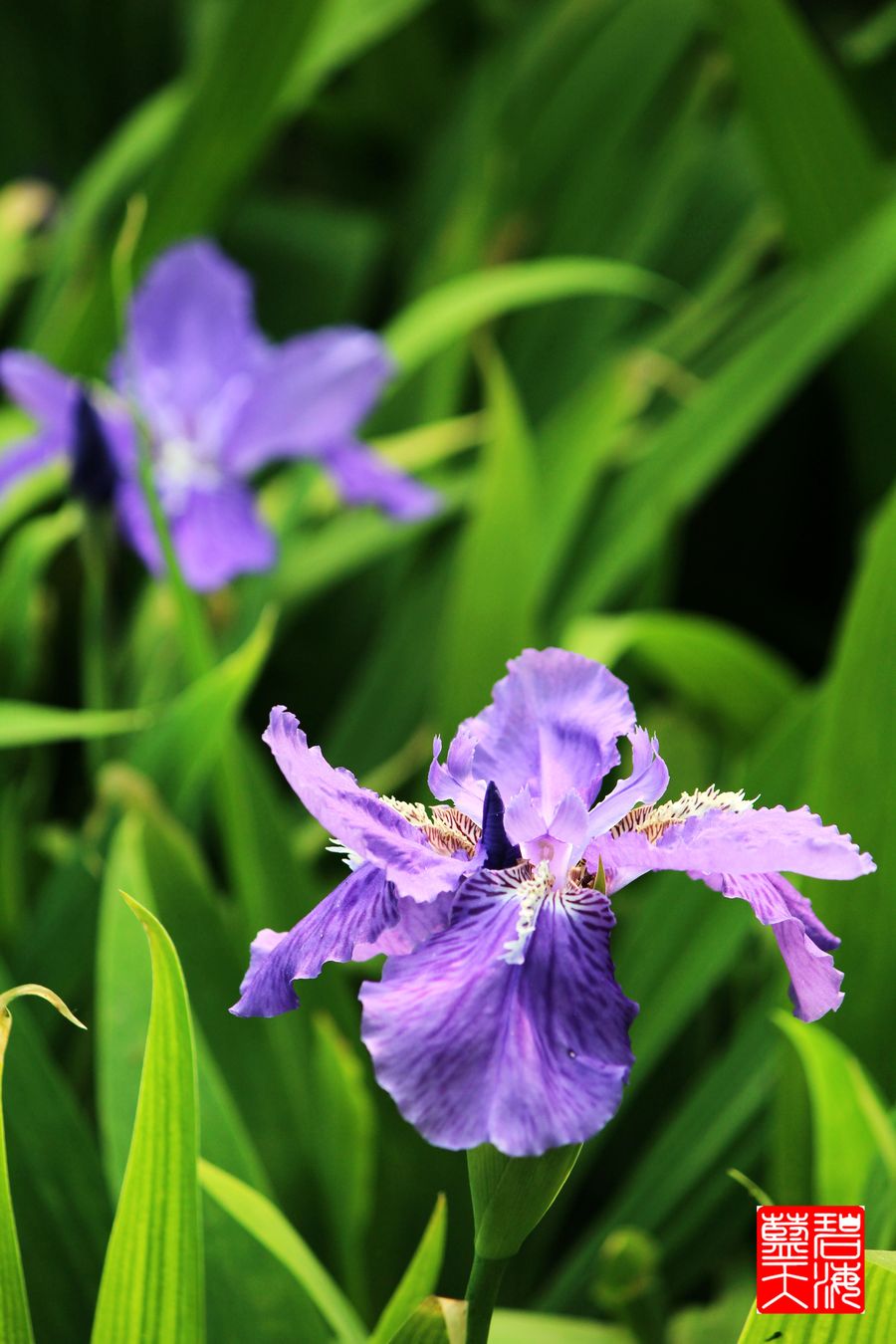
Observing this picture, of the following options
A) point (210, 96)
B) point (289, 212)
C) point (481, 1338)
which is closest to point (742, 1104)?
point (481, 1338)

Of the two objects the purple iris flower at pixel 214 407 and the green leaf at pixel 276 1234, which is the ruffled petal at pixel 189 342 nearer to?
the purple iris flower at pixel 214 407

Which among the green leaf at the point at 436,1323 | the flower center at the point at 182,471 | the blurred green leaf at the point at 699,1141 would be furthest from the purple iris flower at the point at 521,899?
the flower center at the point at 182,471

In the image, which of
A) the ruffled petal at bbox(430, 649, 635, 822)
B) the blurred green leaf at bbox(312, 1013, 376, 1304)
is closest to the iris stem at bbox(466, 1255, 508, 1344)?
the ruffled petal at bbox(430, 649, 635, 822)

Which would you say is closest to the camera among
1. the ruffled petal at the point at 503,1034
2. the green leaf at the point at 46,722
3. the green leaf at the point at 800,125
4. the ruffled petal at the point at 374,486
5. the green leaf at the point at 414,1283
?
the ruffled petal at the point at 503,1034

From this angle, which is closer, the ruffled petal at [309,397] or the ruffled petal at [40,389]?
the ruffled petal at [40,389]

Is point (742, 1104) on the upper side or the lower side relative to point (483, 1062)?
lower

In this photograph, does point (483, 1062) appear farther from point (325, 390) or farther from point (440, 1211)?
point (325, 390)

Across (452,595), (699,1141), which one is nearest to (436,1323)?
(699,1141)
